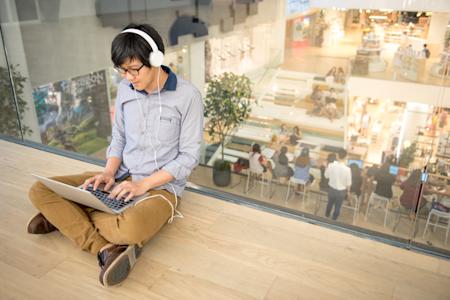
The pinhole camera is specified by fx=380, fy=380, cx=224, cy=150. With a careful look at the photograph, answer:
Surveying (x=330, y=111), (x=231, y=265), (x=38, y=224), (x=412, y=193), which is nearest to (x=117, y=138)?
(x=38, y=224)

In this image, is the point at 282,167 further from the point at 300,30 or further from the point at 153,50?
the point at 153,50

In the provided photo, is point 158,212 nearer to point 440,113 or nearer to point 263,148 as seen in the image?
point 440,113

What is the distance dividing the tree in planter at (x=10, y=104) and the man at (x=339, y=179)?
8.00ft

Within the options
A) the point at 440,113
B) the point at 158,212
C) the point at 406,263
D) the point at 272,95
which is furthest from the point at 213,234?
the point at 272,95

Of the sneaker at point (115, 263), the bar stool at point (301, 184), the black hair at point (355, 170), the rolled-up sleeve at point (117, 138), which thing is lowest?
the bar stool at point (301, 184)

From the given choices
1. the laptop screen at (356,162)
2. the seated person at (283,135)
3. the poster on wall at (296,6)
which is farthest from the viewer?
the seated person at (283,135)

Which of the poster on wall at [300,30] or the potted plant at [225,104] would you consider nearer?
the poster on wall at [300,30]

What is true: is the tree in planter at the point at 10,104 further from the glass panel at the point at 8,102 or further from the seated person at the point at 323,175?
the seated person at the point at 323,175

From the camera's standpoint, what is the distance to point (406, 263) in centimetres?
163

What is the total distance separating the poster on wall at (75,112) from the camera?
3018 millimetres

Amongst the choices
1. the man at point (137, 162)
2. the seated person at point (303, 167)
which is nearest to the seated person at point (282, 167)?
the seated person at point (303, 167)

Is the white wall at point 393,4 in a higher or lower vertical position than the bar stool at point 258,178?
higher

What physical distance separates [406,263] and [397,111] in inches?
57.5

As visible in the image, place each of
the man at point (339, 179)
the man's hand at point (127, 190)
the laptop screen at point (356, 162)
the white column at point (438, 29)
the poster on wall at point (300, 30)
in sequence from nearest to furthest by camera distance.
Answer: the man's hand at point (127, 190), the white column at point (438, 29), the poster on wall at point (300, 30), the man at point (339, 179), the laptop screen at point (356, 162)
